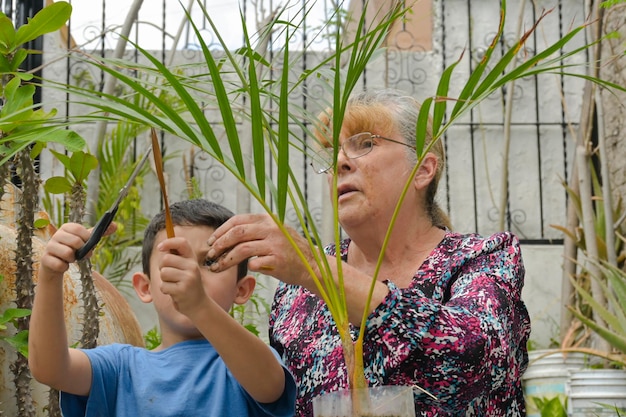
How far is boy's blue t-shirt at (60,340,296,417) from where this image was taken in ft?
6.36

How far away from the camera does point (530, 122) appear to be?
700 cm

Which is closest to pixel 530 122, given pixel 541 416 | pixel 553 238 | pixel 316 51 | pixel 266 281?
pixel 553 238

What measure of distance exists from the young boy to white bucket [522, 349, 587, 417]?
288 cm

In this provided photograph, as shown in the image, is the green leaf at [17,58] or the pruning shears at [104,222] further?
the green leaf at [17,58]

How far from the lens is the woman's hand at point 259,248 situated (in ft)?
5.05

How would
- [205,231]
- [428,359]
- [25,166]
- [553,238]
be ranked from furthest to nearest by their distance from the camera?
[553,238] < [25,166] < [205,231] < [428,359]

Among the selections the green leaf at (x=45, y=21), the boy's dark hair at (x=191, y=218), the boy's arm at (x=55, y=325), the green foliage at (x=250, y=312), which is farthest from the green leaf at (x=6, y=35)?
the green foliage at (x=250, y=312)

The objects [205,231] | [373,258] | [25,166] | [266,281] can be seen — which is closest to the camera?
[205,231]

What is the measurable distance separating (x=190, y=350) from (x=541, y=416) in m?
2.85

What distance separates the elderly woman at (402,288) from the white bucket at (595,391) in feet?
6.50

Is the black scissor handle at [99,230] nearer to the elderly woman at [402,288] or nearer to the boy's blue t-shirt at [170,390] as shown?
the elderly woman at [402,288]

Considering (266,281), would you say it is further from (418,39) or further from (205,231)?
→ (205,231)

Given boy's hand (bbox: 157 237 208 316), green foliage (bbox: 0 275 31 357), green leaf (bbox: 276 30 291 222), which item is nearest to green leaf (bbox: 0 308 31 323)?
green foliage (bbox: 0 275 31 357)

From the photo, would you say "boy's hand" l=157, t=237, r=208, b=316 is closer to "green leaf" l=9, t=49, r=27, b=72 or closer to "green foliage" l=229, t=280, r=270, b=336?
"green leaf" l=9, t=49, r=27, b=72
